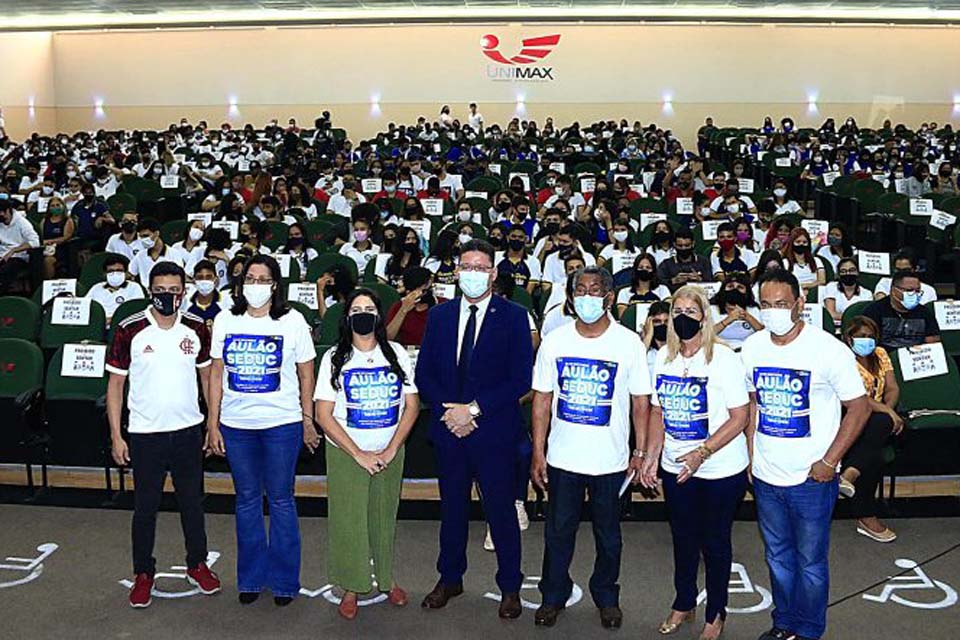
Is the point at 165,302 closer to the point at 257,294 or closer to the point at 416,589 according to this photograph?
the point at 257,294

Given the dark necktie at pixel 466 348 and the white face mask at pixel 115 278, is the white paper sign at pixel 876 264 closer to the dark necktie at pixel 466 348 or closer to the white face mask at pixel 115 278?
the dark necktie at pixel 466 348

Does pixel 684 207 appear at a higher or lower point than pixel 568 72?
lower

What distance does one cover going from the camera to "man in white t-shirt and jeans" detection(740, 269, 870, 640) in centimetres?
465

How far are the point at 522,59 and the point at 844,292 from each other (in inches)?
933

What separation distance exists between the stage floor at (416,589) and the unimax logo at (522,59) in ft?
86.7

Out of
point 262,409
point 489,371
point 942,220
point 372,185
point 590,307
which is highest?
point 372,185

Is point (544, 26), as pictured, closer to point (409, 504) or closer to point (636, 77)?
point (636, 77)

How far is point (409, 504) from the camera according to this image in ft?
22.9

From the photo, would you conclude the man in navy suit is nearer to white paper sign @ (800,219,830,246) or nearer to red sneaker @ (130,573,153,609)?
red sneaker @ (130,573,153,609)

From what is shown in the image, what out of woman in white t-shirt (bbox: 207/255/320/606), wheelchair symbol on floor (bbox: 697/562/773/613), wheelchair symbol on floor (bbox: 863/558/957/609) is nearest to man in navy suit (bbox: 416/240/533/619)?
woman in white t-shirt (bbox: 207/255/320/606)

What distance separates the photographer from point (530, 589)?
574 centimetres

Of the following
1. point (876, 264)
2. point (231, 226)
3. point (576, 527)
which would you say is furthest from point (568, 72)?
point (576, 527)

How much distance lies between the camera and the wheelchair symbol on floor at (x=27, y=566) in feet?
19.0

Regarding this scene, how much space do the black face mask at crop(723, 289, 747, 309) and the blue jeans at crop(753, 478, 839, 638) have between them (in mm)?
3465
